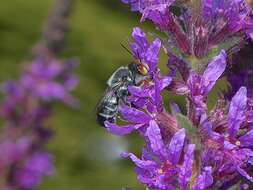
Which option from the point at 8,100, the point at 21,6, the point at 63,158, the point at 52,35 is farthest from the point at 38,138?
the point at 21,6

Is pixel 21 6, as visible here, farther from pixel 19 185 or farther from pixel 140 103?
pixel 140 103

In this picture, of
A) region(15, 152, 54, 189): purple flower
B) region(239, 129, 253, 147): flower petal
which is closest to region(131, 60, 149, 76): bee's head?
region(239, 129, 253, 147): flower petal

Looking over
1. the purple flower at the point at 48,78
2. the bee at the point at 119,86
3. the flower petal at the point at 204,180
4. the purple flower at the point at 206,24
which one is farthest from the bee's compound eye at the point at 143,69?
the purple flower at the point at 48,78

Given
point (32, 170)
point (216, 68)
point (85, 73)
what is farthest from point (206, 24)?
point (85, 73)

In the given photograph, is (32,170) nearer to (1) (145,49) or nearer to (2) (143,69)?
A: (2) (143,69)

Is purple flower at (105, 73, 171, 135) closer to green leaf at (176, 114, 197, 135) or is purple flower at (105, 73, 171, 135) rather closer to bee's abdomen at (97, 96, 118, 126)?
green leaf at (176, 114, 197, 135)

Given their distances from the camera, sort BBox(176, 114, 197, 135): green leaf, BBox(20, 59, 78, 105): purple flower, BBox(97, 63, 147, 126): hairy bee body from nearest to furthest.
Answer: BBox(176, 114, 197, 135): green leaf, BBox(97, 63, 147, 126): hairy bee body, BBox(20, 59, 78, 105): purple flower
